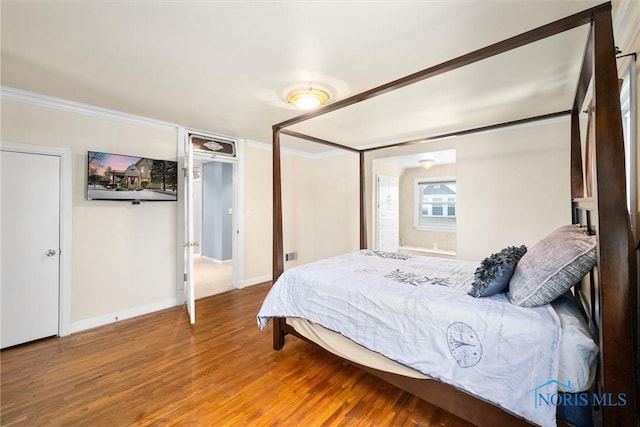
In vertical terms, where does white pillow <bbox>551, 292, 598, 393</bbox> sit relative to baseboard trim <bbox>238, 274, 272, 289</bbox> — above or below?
above

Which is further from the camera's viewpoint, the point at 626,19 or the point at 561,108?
the point at 561,108

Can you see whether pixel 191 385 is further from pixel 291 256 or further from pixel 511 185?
pixel 511 185

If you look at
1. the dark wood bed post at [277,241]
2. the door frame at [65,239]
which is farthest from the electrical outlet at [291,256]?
the door frame at [65,239]

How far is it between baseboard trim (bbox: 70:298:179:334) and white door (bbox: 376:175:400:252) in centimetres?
365

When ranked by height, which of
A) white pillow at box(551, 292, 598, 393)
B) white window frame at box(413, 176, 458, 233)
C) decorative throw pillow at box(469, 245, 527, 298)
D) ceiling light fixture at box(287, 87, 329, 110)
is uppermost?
ceiling light fixture at box(287, 87, 329, 110)

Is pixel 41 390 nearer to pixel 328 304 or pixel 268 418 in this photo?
pixel 268 418

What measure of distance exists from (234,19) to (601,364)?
2529mm

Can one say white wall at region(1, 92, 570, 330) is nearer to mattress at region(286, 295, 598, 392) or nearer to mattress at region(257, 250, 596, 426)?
mattress at region(257, 250, 596, 426)

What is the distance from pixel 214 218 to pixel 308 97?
16.6 ft

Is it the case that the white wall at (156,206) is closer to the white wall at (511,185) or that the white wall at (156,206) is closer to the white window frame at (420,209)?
the white wall at (511,185)

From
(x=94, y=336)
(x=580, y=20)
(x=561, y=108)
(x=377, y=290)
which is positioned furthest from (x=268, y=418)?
(x=561, y=108)

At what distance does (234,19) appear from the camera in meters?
1.62

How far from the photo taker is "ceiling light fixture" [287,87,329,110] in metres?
2.49

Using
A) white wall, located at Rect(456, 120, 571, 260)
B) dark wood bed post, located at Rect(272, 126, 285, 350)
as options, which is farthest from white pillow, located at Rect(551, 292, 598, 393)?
white wall, located at Rect(456, 120, 571, 260)
